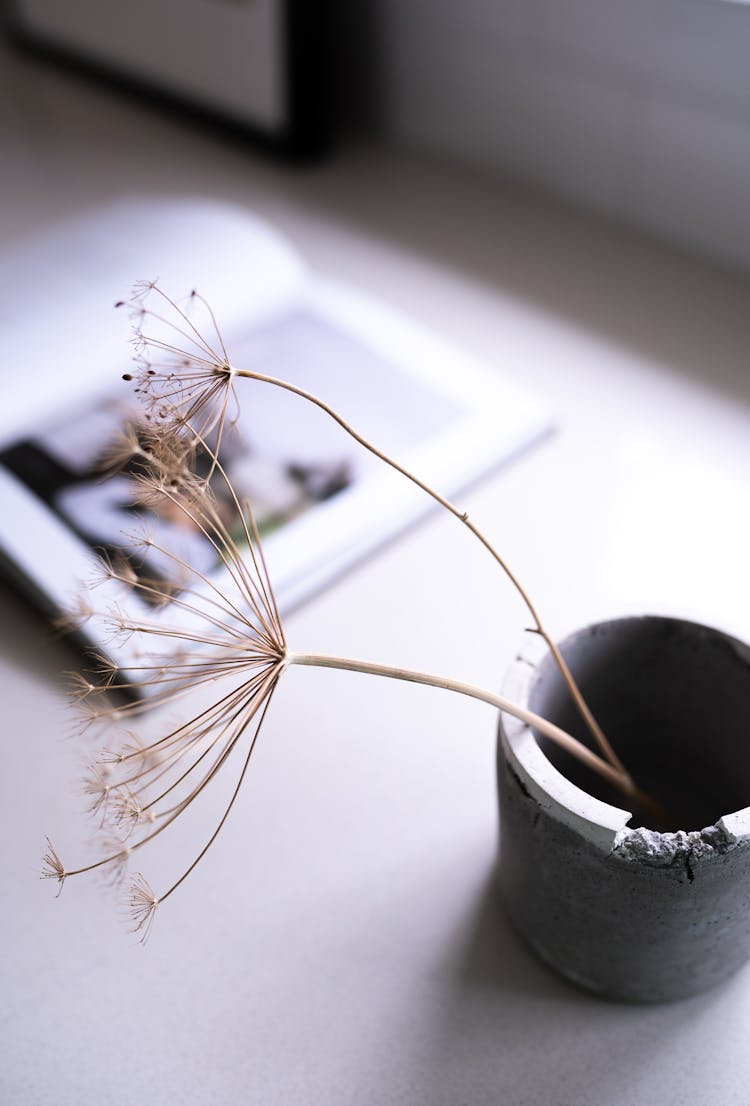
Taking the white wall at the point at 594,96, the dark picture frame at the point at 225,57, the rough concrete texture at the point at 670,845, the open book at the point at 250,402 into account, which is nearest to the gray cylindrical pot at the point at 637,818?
the rough concrete texture at the point at 670,845

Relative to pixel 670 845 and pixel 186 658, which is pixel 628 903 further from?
pixel 186 658

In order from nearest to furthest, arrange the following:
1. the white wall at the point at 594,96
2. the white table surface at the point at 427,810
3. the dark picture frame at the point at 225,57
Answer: the white table surface at the point at 427,810 < the white wall at the point at 594,96 < the dark picture frame at the point at 225,57

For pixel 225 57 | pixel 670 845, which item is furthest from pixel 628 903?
pixel 225 57

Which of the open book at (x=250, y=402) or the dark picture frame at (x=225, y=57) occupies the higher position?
the dark picture frame at (x=225, y=57)

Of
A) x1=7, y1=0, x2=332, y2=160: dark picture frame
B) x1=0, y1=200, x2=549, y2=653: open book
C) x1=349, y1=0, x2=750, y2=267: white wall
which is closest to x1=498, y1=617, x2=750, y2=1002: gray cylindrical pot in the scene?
x1=0, y1=200, x2=549, y2=653: open book

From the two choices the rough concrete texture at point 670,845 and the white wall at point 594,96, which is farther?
the white wall at point 594,96

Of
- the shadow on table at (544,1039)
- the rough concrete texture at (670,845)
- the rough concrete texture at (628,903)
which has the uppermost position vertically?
the rough concrete texture at (670,845)

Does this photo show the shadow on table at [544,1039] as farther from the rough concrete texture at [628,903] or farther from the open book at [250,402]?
the open book at [250,402]
